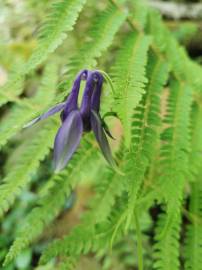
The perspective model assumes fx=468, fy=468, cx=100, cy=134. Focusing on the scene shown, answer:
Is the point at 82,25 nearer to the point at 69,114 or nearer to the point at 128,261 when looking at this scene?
the point at 128,261

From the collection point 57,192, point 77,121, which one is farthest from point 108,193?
point 77,121

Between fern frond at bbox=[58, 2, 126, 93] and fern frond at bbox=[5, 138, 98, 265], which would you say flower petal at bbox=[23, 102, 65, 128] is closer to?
fern frond at bbox=[58, 2, 126, 93]

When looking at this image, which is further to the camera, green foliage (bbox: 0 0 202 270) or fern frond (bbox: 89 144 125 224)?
fern frond (bbox: 89 144 125 224)

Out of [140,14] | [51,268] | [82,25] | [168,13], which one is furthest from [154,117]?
[168,13]

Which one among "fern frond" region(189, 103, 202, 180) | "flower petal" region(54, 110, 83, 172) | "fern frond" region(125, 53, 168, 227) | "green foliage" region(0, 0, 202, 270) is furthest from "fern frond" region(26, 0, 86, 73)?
"fern frond" region(189, 103, 202, 180)

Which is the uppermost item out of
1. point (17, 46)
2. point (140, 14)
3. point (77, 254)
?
point (17, 46)

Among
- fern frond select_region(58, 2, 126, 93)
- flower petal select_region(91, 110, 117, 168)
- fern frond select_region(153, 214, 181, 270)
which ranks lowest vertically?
fern frond select_region(153, 214, 181, 270)
